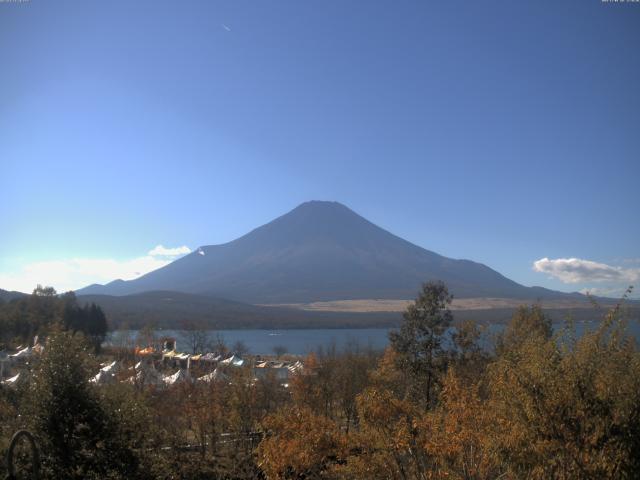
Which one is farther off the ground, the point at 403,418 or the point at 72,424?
the point at 403,418

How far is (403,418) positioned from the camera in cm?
830

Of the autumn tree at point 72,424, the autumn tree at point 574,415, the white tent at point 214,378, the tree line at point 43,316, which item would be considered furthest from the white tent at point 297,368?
the tree line at point 43,316

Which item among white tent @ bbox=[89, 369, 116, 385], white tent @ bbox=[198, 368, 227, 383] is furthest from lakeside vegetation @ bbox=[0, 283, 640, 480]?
white tent @ bbox=[198, 368, 227, 383]

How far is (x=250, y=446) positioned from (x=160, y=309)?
380ft

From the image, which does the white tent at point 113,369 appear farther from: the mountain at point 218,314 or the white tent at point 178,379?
the mountain at point 218,314

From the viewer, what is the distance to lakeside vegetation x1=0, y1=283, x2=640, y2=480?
5.80 metres

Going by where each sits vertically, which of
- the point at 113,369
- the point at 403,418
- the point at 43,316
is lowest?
the point at 113,369

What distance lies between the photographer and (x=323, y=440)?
31.9ft

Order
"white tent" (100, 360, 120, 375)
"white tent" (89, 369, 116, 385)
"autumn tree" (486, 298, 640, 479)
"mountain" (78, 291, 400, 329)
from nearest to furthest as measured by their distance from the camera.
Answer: "autumn tree" (486, 298, 640, 479) < "white tent" (89, 369, 116, 385) < "white tent" (100, 360, 120, 375) < "mountain" (78, 291, 400, 329)

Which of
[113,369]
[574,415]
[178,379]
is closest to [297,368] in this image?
[178,379]

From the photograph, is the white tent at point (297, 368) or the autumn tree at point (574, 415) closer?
the autumn tree at point (574, 415)

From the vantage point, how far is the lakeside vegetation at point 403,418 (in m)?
5.80

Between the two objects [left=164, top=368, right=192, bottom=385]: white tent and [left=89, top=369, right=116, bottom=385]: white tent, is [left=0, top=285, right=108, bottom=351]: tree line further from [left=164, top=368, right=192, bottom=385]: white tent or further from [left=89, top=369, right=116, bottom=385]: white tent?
[left=89, top=369, right=116, bottom=385]: white tent

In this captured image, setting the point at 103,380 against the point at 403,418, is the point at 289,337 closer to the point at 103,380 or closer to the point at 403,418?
the point at 103,380
